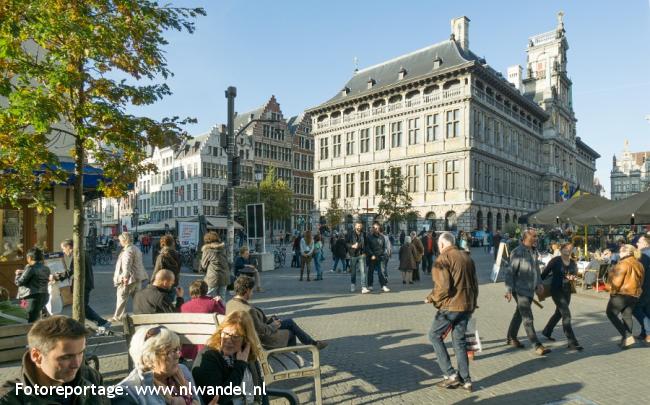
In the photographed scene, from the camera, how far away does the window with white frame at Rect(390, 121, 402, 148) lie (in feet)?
166

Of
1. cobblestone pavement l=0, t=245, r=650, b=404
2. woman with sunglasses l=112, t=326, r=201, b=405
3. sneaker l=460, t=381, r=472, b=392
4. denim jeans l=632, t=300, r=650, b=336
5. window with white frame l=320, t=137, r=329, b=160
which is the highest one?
window with white frame l=320, t=137, r=329, b=160

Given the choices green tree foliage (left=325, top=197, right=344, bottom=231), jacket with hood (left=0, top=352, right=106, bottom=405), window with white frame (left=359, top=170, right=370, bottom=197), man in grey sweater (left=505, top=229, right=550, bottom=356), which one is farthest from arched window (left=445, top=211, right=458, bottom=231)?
jacket with hood (left=0, top=352, right=106, bottom=405)

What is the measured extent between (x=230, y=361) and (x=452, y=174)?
147 ft

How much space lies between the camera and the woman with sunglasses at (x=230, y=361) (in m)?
3.60

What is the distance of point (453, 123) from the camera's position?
4616 centimetres

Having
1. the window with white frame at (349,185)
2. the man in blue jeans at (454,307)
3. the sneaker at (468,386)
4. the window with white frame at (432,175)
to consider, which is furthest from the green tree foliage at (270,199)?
the sneaker at (468,386)

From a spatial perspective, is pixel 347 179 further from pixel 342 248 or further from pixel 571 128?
pixel 571 128

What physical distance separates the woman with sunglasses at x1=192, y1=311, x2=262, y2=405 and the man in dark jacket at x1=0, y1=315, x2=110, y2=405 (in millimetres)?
1164

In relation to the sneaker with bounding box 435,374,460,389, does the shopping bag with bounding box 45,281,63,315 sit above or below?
above

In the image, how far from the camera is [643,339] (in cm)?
812

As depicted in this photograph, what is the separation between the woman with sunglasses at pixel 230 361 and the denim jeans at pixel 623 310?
6326mm

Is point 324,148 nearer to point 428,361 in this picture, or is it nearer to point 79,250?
point 428,361

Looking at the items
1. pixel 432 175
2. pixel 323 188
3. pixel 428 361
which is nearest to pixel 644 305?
pixel 428 361

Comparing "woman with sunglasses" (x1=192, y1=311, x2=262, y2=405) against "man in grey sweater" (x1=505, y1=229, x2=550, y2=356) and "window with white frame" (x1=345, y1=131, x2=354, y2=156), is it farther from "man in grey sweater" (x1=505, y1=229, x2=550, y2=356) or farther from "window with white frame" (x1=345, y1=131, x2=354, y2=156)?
"window with white frame" (x1=345, y1=131, x2=354, y2=156)
